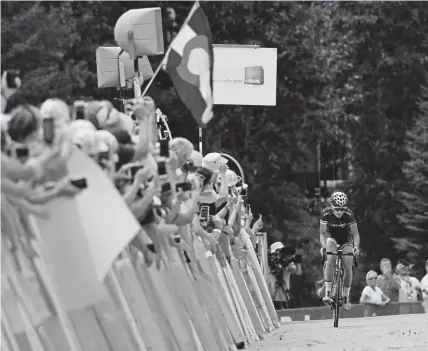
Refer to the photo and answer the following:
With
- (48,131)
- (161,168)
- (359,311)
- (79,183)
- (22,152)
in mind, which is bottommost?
(359,311)

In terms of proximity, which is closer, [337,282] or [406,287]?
[337,282]

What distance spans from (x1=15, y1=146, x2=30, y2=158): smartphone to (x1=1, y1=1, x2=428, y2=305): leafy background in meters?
34.5

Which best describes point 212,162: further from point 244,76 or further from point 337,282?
point 244,76

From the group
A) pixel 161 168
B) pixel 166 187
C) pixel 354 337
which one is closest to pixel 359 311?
pixel 354 337

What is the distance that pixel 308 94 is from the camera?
178 ft

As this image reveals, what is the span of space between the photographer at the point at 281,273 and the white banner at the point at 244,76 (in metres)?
4.55

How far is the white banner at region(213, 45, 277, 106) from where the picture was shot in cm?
2878

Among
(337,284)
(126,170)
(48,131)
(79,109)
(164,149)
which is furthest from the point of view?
(337,284)

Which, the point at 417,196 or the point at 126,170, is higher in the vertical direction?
the point at 126,170

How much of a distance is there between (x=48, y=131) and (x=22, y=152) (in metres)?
0.21

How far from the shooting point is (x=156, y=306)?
14117mm

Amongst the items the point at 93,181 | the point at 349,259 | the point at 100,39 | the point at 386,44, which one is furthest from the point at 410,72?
the point at 93,181

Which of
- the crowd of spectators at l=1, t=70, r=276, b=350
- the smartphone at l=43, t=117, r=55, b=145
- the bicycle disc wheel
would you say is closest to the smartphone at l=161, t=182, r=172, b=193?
the crowd of spectators at l=1, t=70, r=276, b=350

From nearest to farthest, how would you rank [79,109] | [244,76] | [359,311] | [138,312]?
[79,109] → [138,312] → [244,76] → [359,311]
